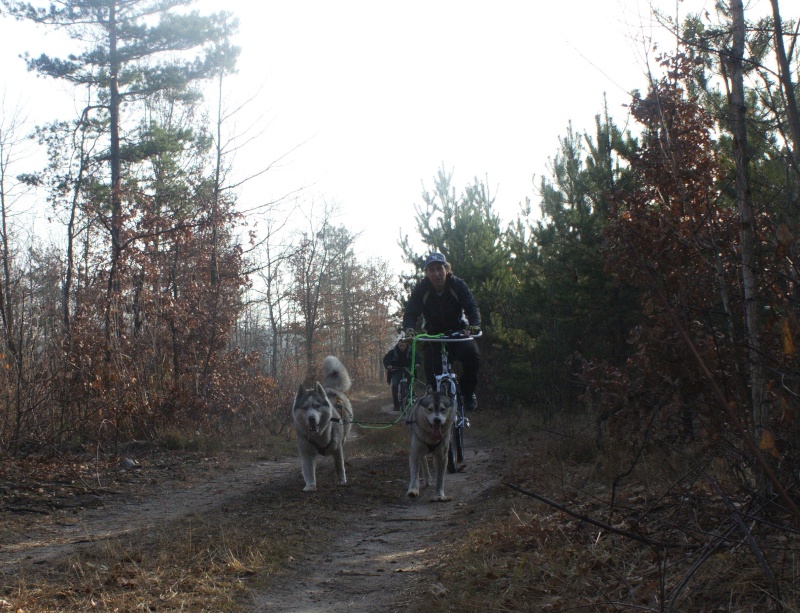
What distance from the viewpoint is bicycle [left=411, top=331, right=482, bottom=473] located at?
7.19m

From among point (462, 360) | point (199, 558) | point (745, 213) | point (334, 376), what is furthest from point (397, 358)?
point (745, 213)

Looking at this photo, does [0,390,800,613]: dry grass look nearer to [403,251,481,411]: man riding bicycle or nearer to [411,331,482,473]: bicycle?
[411,331,482,473]: bicycle

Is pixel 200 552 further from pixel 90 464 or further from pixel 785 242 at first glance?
pixel 90 464

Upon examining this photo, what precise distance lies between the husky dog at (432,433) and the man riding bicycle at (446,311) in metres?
0.85

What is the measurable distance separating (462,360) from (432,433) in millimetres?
1254

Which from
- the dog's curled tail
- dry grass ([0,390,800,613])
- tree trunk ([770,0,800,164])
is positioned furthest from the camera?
the dog's curled tail

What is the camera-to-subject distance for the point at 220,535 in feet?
15.5

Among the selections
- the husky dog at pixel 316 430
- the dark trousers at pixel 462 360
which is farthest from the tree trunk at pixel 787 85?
the husky dog at pixel 316 430

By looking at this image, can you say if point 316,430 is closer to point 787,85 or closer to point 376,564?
point 376,564

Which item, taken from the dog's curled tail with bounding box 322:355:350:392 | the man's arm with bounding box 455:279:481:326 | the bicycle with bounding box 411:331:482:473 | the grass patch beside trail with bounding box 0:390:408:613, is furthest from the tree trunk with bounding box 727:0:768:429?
the dog's curled tail with bounding box 322:355:350:392

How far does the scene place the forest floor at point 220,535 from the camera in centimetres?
366

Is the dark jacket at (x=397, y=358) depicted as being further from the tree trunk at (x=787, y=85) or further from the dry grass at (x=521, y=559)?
the tree trunk at (x=787, y=85)

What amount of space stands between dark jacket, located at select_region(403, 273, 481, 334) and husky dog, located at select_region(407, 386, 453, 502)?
100 cm

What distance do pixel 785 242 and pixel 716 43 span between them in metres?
2.25
